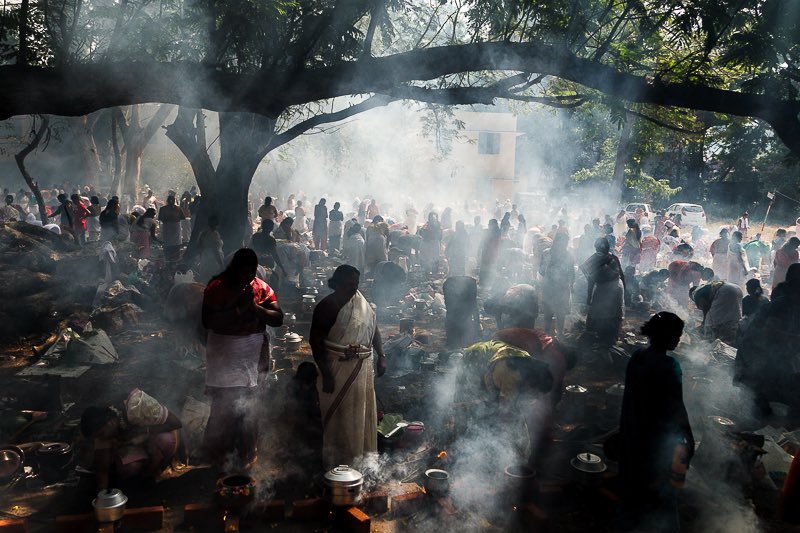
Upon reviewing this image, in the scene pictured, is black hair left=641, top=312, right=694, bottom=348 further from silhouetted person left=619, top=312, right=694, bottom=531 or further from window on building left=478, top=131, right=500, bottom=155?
window on building left=478, top=131, right=500, bottom=155

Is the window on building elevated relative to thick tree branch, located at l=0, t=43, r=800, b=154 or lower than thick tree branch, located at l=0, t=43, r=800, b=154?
lower

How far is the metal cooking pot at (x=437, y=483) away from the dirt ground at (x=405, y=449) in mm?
131

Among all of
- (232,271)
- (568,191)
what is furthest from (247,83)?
(568,191)

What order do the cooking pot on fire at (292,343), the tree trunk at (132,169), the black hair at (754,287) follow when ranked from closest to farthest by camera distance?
the black hair at (754,287)
the cooking pot on fire at (292,343)
the tree trunk at (132,169)

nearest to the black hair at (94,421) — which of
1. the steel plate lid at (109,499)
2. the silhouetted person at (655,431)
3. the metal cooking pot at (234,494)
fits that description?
the steel plate lid at (109,499)

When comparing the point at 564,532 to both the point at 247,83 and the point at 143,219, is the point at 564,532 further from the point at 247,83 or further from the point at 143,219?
the point at 143,219

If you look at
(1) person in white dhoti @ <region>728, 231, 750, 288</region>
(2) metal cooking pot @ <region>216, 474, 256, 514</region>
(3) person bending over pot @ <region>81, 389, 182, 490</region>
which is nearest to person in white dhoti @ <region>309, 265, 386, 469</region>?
(2) metal cooking pot @ <region>216, 474, 256, 514</region>

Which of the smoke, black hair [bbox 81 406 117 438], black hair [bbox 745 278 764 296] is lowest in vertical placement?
the smoke

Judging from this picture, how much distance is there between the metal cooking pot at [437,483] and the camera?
455cm

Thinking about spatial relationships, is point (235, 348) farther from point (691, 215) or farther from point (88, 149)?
point (691, 215)

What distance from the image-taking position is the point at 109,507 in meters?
3.93

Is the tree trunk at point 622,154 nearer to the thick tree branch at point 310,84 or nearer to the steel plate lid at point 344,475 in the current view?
the thick tree branch at point 310,84

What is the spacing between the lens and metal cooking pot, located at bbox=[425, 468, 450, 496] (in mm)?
4547

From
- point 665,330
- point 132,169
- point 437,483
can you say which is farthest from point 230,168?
point 132,169
